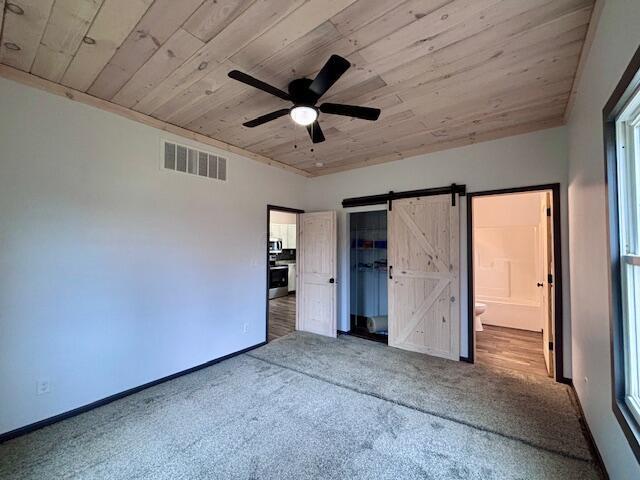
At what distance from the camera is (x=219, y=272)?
11.6ft

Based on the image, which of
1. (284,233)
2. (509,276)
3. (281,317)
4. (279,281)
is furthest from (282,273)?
(509,276)

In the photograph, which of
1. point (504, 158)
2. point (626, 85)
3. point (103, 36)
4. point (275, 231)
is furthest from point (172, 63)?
point (275, 231)

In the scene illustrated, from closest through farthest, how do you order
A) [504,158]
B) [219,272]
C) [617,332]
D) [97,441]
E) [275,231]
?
[617,332] → [97,441] → [504,158] → [219,272] → [275,231]

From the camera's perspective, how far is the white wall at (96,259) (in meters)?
2.12

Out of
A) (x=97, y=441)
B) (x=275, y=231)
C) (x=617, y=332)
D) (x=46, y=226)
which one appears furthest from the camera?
(x=275, y=231)

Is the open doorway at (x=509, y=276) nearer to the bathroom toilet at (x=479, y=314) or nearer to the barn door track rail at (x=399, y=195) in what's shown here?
the bathroom toilet at (x=479, y=314)

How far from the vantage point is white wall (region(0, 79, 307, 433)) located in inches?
83.3

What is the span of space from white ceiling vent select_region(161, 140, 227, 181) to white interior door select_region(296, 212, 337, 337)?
5.49 feet

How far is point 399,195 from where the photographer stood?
4.01m

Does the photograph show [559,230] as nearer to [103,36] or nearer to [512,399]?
[512,399]

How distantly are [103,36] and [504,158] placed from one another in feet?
13.0

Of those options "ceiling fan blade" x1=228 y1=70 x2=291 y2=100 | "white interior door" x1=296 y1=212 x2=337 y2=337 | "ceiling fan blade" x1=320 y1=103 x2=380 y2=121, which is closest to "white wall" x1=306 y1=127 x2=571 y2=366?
"white interior door" x1=296 y1=212 x2=337 y2=337

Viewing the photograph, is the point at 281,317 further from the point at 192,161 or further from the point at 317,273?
the point at 192,161

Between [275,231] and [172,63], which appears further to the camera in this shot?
[275,231]
